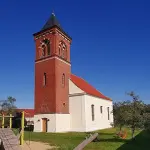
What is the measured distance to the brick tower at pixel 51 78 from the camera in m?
30.2

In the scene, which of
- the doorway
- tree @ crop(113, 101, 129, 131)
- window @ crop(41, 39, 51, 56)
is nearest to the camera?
tree @ crop(113, 101, 129, 131)

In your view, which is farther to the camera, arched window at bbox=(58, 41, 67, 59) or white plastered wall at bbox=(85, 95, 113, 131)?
arched window at bbox=(58, 41, 67, 59)

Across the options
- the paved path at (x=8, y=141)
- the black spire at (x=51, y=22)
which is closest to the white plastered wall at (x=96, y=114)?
the black spire at (x=51, y=22)

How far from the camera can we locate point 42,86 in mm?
31922

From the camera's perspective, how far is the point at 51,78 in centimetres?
3102

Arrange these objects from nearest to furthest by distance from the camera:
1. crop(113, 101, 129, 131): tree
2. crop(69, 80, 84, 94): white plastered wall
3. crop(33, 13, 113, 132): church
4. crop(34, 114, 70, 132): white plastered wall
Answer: crop(113, 101, 129, 131): tree → crop(34, 114, 70, 132): white plastered wall → crop(33, 13, 113, 132): church → crop(69, 80, 84, 94): white plastered wall

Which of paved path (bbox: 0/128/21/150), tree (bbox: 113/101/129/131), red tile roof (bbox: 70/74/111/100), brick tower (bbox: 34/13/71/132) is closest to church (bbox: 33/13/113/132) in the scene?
brick tower (bbox: 34/13/71/132)

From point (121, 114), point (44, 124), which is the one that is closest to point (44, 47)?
point (44, 124)

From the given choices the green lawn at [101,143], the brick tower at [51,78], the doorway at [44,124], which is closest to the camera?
the green lawn at [101,143]

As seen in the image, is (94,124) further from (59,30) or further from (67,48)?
(59,30)

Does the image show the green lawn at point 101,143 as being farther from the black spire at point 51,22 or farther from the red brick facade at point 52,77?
the black spire at point 51,22

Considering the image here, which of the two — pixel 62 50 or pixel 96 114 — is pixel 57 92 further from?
pixel 96 114

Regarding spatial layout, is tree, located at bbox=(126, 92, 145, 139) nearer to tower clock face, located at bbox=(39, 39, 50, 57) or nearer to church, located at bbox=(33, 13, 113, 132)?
church, located at bbox=(33, 13, 113, 132)

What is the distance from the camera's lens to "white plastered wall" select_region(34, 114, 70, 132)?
29.5m
